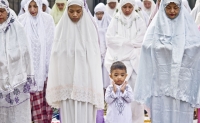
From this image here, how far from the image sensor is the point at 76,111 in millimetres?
6500

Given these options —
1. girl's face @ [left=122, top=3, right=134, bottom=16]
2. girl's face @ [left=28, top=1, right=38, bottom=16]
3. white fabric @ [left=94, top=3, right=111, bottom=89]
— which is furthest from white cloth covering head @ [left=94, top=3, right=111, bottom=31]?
girl's face @ [left=28, top=1, right=38, bottom=16]

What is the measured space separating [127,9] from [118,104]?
2.34 metres

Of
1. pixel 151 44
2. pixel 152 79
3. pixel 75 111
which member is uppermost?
pixel 151 44

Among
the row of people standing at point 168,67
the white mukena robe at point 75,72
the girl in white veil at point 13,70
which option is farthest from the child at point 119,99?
the girl in white veil at point 13,70

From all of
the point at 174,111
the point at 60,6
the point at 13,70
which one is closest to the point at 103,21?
the point at 60,6

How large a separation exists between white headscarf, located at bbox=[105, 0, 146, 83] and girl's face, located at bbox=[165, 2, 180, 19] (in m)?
2.38

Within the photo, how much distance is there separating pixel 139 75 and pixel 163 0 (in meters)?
0.88

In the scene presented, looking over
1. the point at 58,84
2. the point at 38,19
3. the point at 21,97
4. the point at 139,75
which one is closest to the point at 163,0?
the point at 139,75

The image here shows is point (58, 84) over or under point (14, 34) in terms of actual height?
under

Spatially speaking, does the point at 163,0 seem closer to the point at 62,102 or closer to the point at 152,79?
the point at 152,79

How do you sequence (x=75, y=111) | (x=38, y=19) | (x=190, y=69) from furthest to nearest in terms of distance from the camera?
(x=38, y=19), (x=75, y=111), (x=190, y=69)

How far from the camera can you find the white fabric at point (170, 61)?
5836 millimetres

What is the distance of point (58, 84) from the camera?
21.6 ft

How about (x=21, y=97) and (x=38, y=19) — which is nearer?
(x=21, y=97)
